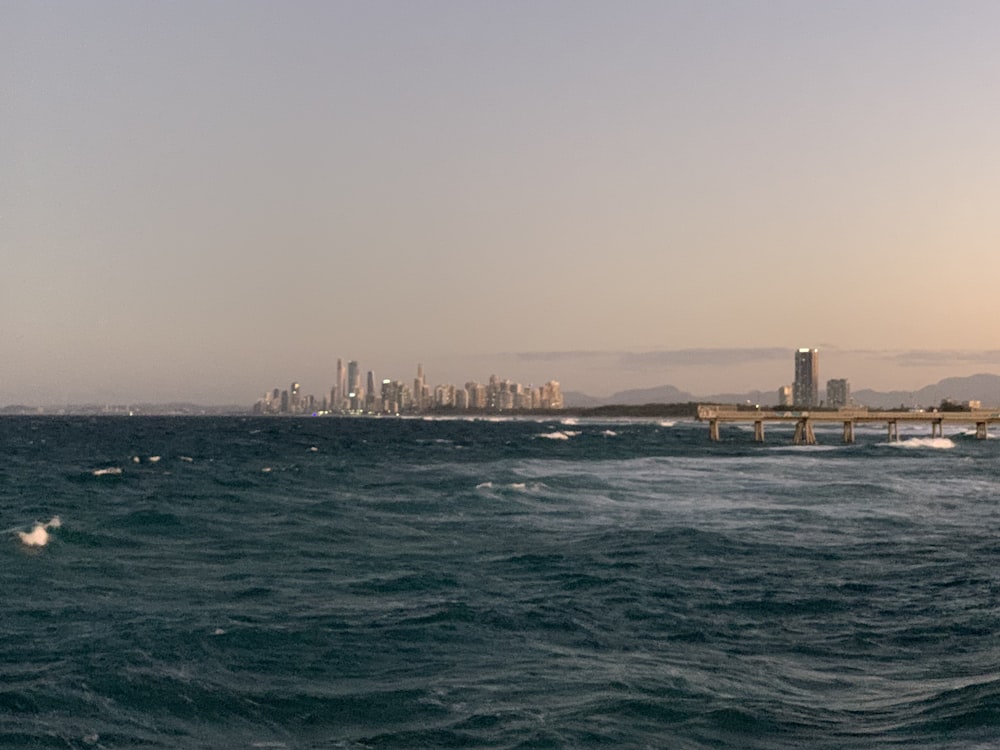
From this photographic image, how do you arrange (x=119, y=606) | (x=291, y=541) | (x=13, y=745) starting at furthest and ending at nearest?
1. (x=291, y=541)
2. (x=119, y=606)
3. (x=13, y=745)

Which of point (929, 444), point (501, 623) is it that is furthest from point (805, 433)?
point (501, 623)

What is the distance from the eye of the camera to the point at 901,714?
1470cm

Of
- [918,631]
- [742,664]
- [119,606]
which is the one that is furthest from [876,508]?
[119,606]

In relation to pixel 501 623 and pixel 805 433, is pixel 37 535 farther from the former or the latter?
pixel 805 433

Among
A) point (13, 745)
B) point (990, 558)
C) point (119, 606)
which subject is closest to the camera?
point (13, 745)

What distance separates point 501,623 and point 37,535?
67.1 ft

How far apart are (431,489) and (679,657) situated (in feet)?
119

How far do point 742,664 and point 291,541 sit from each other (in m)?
20.2

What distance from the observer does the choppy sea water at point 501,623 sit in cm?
1470

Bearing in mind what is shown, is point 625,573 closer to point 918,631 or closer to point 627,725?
point 918,631

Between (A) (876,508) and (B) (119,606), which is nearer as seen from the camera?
(B) (119,606)

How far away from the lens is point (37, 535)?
34.2m

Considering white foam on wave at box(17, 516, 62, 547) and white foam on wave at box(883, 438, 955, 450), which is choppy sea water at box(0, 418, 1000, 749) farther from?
white foam on wave at box(883, 438, 955, 450)

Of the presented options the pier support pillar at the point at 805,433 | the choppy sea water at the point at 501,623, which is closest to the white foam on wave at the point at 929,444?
the pier support pillar at the point at 805,433
